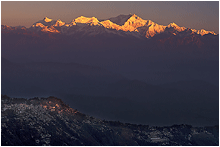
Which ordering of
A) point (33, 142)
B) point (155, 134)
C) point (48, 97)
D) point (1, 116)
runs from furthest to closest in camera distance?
point (48, 97), point (155, 134), point (1, 116), point (33, 142)

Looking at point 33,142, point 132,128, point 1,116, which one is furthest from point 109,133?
point 1,116

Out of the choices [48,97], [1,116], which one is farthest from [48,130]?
[48,97]

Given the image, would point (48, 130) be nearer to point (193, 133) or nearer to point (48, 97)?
point (48, 97)

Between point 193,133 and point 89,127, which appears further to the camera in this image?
point 193,133

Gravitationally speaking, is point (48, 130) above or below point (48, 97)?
below

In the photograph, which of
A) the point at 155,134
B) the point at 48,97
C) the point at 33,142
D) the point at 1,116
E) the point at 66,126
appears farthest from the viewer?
the point at 48,97

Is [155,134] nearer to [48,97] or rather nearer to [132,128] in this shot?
[132,128]
